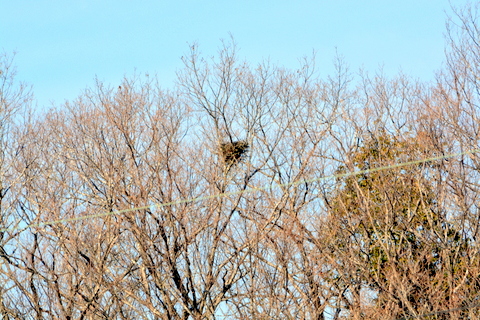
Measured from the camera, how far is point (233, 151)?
44.8 feet

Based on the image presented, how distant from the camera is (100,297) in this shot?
1365 cm

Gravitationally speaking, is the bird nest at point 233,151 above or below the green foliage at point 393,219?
above

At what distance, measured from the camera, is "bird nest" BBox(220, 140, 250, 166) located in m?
13.5

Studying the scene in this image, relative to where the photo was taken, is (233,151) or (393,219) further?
(393,219)

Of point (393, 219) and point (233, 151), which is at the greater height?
point (233, 151)

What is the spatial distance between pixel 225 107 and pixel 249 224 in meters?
2.88

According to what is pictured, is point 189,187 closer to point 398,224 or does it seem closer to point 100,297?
point 100,297

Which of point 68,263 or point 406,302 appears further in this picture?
point 68,263

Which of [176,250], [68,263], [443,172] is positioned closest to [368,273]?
[443,172]

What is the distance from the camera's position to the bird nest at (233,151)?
1353cm

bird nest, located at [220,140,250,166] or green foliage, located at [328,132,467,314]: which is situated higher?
bird nest, located at [220,140,250,166]

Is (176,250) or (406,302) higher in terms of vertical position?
(176,250)

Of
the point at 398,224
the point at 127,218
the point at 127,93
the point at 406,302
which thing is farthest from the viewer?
the point at 398,224

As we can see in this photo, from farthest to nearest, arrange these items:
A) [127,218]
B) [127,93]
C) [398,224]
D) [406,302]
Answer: [398,224]
[127,93]
[127,218]
[406,302]
